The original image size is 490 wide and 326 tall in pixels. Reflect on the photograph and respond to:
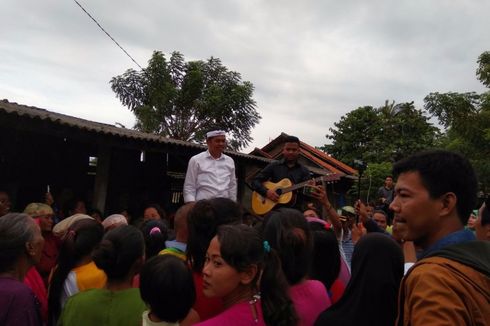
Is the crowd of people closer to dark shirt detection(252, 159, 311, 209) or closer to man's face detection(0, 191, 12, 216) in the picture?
dark shirt detection(252, 159, 311, 209)

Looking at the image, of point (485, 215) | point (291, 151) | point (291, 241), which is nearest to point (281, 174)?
point (291, 151)

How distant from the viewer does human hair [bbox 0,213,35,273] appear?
227cm

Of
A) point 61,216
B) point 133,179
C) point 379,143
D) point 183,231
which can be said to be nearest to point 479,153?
point 379,143

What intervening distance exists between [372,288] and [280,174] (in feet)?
11.6

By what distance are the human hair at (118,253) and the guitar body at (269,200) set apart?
118 inches

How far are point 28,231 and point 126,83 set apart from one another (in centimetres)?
2044

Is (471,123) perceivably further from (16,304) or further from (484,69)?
(16,304)

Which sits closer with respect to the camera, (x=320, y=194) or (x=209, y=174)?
(x=320, y=194)

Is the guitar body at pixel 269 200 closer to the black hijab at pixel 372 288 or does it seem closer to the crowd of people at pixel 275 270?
the crowd of people at pixel 275 270

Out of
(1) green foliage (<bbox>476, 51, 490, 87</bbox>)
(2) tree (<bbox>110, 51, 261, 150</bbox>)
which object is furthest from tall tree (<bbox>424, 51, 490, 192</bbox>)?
(2) tree (<bbox>110, 51, 261, 150</bbox>)

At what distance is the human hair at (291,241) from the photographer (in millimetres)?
2262

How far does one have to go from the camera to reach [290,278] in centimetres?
226

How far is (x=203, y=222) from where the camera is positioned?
247 centimetres

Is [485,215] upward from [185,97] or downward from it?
downward
